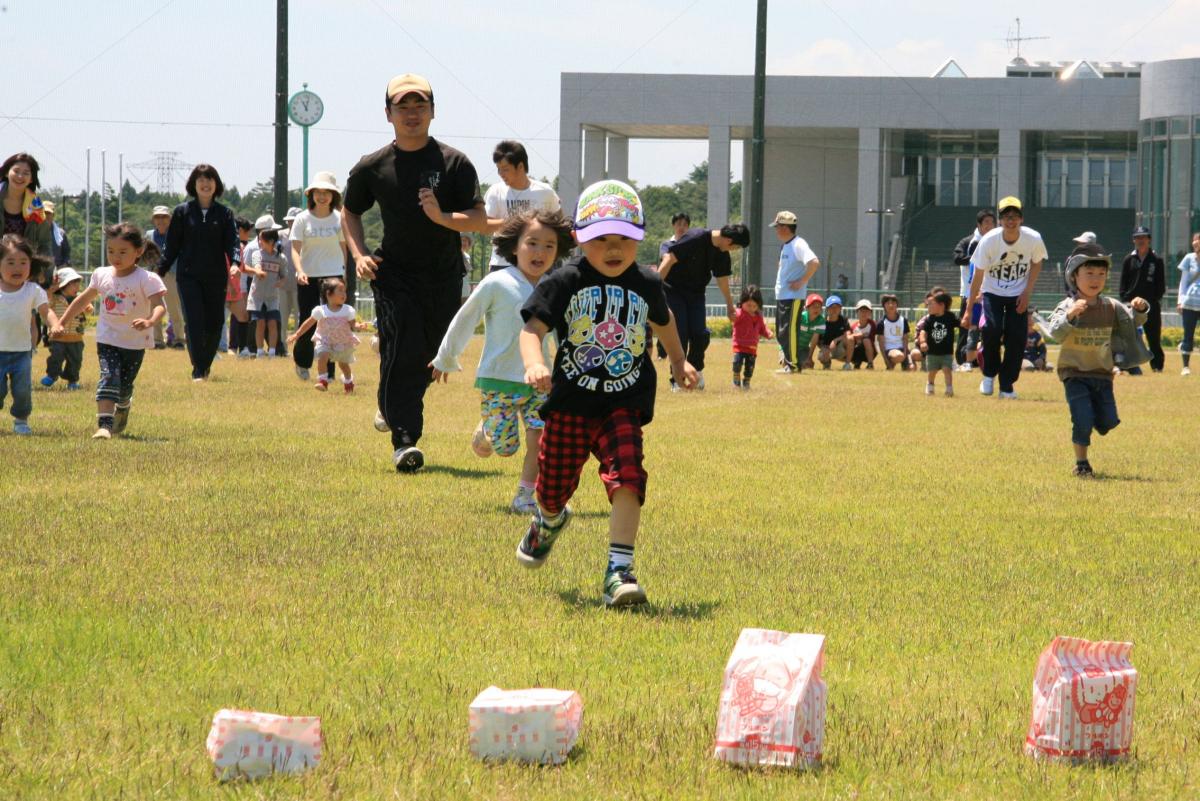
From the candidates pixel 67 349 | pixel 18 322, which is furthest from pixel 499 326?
pixel 67 349

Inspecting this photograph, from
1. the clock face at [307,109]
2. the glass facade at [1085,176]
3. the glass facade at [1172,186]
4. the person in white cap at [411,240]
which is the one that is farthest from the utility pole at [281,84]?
the glass facade at [1085,176]

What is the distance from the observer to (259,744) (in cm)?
364

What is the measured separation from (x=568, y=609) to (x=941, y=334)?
44.0 ft

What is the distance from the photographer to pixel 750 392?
60.6 feet

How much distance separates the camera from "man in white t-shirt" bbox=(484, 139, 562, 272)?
12.2 meters

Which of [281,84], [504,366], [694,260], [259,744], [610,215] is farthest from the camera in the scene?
[281,84]

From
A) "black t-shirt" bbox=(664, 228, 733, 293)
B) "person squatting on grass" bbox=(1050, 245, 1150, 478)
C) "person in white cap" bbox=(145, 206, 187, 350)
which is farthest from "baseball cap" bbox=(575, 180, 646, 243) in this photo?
"person in white cap" bbox=(145, 206, 187, 350)

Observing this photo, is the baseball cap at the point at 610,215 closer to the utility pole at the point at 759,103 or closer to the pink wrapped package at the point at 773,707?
the pink wrapped package at the point at 773,707

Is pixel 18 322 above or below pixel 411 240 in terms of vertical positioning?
below

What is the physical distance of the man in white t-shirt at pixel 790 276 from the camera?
67.9ft

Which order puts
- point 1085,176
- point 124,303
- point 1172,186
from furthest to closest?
1. point 1085,176
2. point 1172,186
3. point 124,303

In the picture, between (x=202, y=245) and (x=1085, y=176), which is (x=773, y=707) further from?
(x=1085, y=176)

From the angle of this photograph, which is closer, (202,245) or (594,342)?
(594,342)

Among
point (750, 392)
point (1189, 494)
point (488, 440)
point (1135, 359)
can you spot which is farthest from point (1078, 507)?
point (750, 392)
